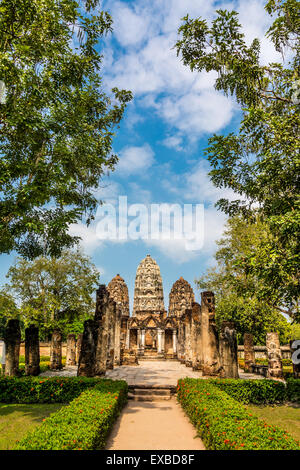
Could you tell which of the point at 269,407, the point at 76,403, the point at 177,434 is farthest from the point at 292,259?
the point at 76,403

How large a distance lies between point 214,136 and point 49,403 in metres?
11.9

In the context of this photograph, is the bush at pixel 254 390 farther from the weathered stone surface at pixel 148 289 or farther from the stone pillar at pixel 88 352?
the weathered stone surface at pixel 148 289

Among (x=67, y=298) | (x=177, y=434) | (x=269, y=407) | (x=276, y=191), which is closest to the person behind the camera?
(x=177, y=434)

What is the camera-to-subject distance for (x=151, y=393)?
11.0m

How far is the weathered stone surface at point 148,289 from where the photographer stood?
41875 millimetres

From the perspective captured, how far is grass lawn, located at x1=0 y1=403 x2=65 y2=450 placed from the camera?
6.37 metres

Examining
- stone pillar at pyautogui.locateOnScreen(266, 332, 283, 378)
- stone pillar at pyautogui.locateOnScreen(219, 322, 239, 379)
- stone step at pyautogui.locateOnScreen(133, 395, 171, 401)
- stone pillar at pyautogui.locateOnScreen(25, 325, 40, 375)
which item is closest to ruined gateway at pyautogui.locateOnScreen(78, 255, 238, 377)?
stone pillar at pyautogui.locateOnScreen(219, 322, 239, 379)

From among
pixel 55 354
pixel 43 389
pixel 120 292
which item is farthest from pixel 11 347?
pixel 120 292

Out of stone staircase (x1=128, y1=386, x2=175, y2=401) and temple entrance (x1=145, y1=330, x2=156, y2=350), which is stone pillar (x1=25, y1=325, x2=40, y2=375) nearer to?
stone staircase (x1=128, y1=386, x2=175, y2=401)

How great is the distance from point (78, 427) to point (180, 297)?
35.5 m

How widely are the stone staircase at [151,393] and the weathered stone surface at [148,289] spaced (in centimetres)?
3034

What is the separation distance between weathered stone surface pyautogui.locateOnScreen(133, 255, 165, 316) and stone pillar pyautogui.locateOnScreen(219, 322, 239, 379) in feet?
98.2

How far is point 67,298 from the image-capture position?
2891cm

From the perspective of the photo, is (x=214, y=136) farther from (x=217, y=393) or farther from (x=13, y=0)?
(x=217, y=393)
